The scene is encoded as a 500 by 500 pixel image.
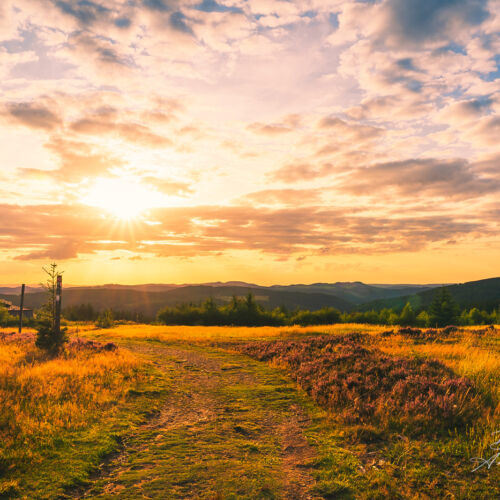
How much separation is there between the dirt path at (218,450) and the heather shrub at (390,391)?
1459mm

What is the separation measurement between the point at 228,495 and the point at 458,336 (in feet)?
80.5

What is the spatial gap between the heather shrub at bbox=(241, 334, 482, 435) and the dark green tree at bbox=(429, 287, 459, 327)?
56730mm

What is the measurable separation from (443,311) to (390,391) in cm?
6364

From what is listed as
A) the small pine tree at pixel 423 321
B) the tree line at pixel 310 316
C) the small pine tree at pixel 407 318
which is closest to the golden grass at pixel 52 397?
the tree line at pixel 310 316

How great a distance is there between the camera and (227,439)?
28.6 feet

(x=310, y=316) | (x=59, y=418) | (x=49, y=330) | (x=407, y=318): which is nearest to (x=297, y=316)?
(x=310, y=316)

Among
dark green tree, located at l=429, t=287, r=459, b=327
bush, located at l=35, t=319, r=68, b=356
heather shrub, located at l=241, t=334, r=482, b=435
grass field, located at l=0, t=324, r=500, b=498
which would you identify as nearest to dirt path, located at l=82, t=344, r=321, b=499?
grass field, located at l=0, t=324, r=500, b=498

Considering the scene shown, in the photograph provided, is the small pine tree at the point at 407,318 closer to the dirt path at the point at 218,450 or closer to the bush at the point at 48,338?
the dirt path at the point at 218,450

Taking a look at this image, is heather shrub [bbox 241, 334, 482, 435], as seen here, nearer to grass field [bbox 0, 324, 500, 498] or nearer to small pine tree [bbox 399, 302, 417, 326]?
grass field [bbox 0, 324, 500, 498]

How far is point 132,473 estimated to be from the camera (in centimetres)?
696

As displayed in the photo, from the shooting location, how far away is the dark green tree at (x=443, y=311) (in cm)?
6462

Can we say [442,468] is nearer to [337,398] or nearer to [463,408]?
[463,408]

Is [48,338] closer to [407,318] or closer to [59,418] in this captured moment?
[59,418]

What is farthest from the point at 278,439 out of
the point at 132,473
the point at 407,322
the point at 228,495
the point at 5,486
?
the point at 407,322
